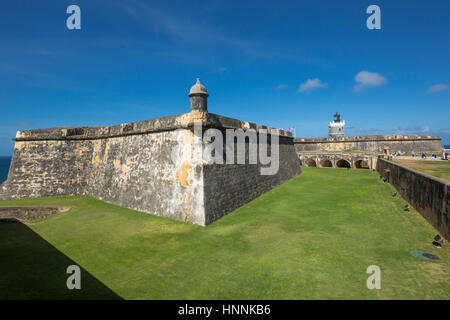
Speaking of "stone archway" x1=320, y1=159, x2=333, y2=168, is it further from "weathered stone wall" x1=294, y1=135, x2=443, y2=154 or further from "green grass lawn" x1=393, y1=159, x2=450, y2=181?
"green grass lawn" x1=393, y1=159, x2=450, y2=181

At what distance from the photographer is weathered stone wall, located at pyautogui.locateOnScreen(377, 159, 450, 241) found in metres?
7.03

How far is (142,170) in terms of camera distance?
11.6m

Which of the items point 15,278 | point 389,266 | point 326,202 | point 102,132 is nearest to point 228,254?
point 389,266

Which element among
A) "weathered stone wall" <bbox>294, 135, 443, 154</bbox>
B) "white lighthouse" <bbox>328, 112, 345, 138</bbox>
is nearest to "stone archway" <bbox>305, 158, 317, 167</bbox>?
"weathered stone wall" <bbox>294, 135, 443, 154</bbox>

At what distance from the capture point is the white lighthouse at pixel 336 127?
185ft

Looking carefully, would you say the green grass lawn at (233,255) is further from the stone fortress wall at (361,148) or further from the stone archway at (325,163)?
the stone archway at (325,163)

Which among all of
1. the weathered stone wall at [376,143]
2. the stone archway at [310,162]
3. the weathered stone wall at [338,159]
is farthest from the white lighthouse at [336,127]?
the stone archway at [310,162]

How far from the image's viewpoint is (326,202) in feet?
38.1

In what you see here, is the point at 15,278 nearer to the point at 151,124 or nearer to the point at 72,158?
the point at 151,124

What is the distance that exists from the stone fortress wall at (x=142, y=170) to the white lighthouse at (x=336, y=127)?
4432 cm

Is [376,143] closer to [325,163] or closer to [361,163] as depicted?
[361,163]

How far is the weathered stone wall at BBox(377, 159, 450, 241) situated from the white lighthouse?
4768cm

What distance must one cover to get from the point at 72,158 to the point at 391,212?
19.2 meters

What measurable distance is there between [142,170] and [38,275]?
6621 mm
